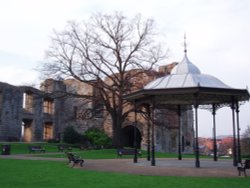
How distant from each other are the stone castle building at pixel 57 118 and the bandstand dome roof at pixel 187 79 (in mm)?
12362

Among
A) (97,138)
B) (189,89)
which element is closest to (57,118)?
(97,138)

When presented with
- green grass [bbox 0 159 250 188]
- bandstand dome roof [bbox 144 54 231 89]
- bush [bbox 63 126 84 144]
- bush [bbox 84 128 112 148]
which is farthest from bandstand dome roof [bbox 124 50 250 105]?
bush [bbox 63 126 84 144]

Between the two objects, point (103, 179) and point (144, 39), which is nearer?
point (103, 179)

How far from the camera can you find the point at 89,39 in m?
29.0

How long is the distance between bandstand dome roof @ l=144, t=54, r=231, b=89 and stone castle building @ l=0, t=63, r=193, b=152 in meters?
12.4

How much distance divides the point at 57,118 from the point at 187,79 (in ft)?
104

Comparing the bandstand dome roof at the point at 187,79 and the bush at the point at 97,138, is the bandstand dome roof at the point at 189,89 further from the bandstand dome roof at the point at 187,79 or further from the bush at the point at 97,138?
the bush at the point at 97,138

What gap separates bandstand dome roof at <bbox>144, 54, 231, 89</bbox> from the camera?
15.8 meters

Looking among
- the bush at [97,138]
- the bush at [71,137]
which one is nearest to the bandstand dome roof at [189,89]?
the bush at [97,138]

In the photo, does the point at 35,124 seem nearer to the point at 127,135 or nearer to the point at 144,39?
the point at 127,135

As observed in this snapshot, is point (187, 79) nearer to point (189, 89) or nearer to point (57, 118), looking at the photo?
point (189, 89)

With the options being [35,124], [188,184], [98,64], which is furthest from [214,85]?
[35,124]

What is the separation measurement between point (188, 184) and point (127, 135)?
34.6m

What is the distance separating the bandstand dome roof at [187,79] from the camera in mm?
15812
